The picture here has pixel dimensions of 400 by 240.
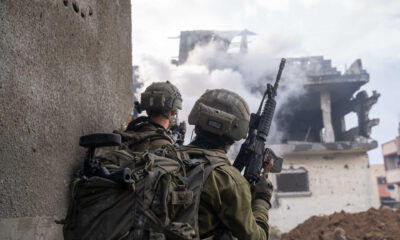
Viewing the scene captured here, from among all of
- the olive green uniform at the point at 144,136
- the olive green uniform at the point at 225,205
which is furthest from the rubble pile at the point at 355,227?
the olive green uniform at the point at 225,205

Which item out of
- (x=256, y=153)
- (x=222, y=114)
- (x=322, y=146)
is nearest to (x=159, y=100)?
(x=256, y=153)

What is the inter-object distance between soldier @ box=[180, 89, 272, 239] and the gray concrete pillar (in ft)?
39.7

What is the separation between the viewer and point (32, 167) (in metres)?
2.05

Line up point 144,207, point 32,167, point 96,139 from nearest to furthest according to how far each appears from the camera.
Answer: point 144,207 < point 96,139 < point 32,167

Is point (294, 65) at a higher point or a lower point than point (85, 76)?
higher

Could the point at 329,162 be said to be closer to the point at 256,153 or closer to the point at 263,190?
the point at 256,153

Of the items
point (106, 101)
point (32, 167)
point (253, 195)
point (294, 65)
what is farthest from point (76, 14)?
point (294, 65)

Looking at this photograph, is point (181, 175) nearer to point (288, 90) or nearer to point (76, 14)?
point (76, 14)

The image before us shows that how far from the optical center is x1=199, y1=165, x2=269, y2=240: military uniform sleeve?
1902 mm

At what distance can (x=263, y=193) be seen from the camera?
2.40m

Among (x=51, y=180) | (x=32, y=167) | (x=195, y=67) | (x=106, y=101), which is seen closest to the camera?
(x=32, y=167)

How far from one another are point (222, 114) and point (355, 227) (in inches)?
355

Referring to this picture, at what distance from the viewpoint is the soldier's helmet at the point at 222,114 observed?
223 cm

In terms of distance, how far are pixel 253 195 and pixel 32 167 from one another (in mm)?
1297
